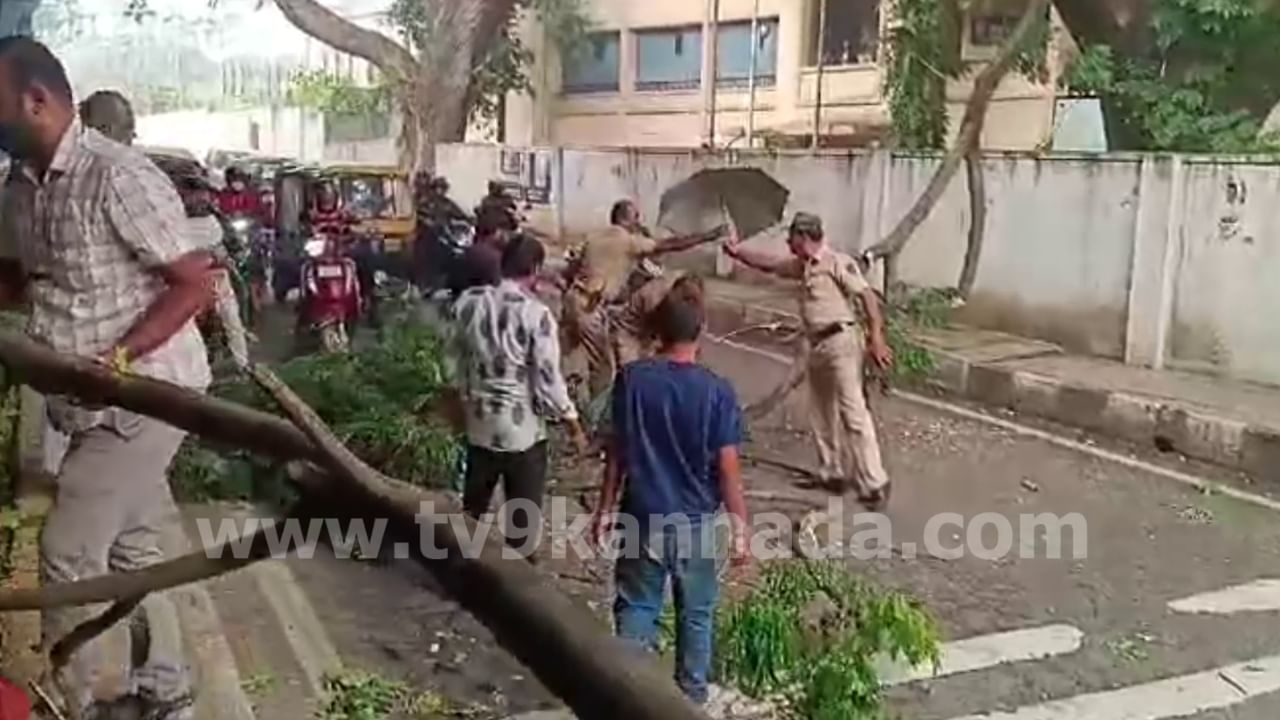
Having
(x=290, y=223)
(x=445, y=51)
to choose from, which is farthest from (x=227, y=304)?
(x=445, y=51)

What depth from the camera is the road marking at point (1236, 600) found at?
11.4ft

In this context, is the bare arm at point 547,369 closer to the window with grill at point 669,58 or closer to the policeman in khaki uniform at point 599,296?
the policeman in khaki uniform at point 599,296

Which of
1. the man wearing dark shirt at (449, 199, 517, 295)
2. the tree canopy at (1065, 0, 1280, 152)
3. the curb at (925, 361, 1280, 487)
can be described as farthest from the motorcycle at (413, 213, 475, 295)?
the tree canopy at (1065, 0, 1280, 152)

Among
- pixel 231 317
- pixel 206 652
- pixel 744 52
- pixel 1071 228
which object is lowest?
pixel 206 652

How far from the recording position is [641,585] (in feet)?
7.99

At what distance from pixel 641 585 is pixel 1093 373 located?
3840 mm

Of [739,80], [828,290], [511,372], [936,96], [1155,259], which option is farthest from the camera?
[936,96]

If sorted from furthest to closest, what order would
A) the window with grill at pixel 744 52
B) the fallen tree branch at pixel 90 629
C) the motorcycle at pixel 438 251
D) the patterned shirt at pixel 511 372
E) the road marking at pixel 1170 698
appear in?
the window with grill at pixel 744 52 < the motorcycle at pixel 438 251 < the patterned shirt at pixel 511 372 < the road marking at pixel 1170 698 < the fallen tree branch at pixel 90 629

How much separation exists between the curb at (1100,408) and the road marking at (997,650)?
1624 millimetres

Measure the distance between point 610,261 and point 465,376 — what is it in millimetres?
1617

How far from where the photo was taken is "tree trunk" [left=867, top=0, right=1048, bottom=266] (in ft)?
21.0

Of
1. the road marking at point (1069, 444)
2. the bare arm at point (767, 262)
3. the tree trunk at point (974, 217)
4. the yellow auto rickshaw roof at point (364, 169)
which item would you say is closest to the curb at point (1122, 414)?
the road marking at point (1069, 444)

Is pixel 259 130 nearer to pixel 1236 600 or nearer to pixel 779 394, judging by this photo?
pixel 779 394

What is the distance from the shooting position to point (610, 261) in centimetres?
473
